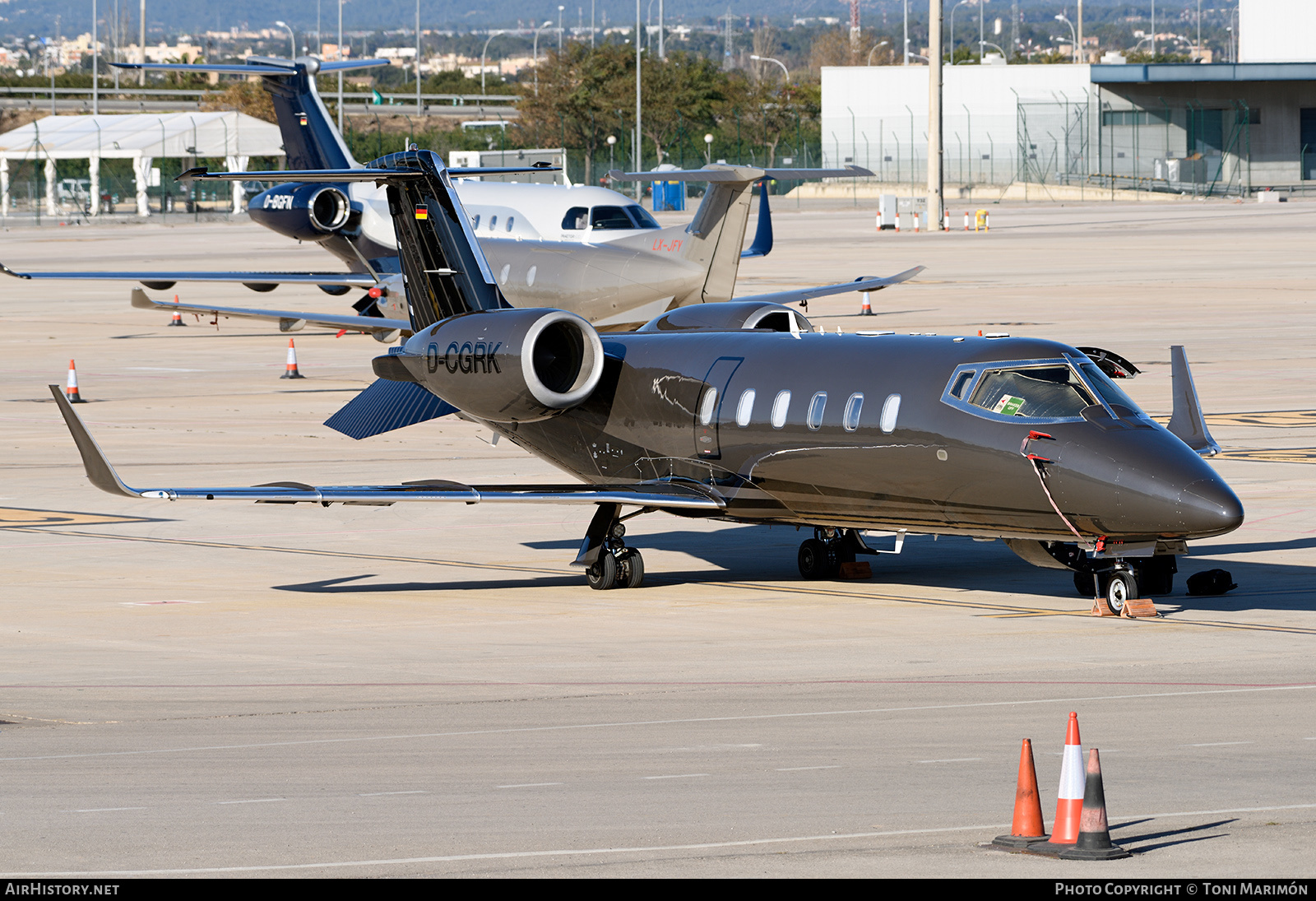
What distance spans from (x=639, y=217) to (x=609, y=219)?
3.17 ft

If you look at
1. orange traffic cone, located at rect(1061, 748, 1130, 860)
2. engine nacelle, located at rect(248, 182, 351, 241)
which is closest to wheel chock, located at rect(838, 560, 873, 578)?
orange traffic cone, located at rect(1061, 748, 1130, 860)

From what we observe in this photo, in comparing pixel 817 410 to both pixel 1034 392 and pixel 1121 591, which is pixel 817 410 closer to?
pixel 1034 392

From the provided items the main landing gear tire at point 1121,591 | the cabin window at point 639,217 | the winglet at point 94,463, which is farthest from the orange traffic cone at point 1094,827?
the cabin window at point 639,217

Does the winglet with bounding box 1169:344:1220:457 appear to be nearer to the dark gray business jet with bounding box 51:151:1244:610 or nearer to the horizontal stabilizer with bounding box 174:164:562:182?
the dark gray business jet with bounding box 51:151:1244:610

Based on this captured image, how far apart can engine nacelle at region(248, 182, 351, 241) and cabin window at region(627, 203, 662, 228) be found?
7.95 m

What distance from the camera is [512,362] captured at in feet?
71.8

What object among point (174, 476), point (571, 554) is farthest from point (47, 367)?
point (571, 554)

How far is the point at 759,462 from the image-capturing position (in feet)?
68.6

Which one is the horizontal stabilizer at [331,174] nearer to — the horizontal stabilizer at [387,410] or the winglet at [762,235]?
the horizontal stabilizer at [387,410]

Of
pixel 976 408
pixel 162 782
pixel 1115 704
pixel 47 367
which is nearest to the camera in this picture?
pixel 162 782

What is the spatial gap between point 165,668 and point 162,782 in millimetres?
4630

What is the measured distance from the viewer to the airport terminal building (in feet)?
425

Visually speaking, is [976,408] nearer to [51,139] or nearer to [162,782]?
[162,782]

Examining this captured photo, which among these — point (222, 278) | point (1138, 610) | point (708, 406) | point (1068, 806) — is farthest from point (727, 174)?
point (1068, 806)
